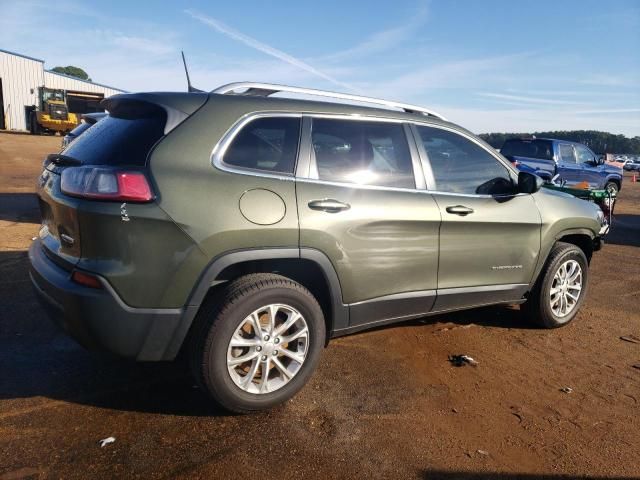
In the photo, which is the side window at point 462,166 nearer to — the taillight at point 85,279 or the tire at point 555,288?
the tire at point 555,288

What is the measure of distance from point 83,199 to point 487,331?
11.4 feet

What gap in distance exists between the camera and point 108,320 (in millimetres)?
2566

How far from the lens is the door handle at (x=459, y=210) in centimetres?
364

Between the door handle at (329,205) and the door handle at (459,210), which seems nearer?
the door handle at (329,205)

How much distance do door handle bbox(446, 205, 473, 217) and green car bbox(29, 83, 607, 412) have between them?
0.06 feet

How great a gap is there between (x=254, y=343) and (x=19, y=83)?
156ft

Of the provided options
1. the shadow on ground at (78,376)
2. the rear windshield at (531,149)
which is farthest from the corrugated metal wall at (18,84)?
the shadow on ground at (78,376)

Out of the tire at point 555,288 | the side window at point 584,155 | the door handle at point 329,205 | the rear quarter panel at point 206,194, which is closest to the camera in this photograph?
the rear quarter panel at point 206,194

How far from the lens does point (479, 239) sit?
12.5 feet

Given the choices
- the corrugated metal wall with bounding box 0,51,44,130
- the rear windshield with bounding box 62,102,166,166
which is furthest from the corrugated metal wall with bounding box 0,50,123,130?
the rear windshield with bounding box 62,102,166,166

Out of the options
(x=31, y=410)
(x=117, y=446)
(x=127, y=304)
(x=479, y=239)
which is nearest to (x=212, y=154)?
(x=127, y=304)

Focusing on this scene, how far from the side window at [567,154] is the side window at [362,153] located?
11858mm

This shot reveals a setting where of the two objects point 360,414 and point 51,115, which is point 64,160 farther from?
point 51,115

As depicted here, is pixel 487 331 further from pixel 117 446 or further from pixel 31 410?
pixel 31 410
